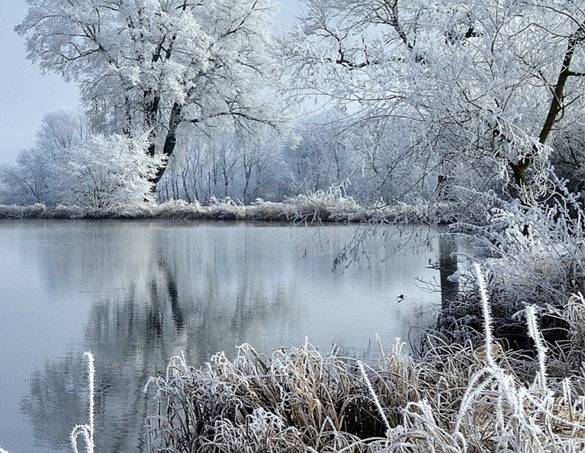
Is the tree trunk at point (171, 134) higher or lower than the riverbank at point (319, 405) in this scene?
higher

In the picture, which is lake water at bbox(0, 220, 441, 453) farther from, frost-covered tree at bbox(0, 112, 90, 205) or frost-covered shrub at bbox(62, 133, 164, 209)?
frost-covered tree at bbox(0, 112, 90, 205)

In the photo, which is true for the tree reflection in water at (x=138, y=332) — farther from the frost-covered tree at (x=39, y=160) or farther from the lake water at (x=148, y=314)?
the frost-covered tree at (x=39, y=160)

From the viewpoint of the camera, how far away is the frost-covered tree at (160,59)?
17.6 metres

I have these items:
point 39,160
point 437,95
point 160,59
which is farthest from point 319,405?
point 39,160

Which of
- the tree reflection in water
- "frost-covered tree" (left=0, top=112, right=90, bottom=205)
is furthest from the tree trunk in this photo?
"frost-covered tree" (left=0, top=112, right=90, bottom=205)

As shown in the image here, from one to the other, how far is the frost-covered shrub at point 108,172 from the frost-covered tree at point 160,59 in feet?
3.04

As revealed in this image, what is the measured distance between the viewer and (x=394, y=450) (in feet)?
5.09

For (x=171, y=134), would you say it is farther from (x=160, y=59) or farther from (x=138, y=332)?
(x=138, y=332)

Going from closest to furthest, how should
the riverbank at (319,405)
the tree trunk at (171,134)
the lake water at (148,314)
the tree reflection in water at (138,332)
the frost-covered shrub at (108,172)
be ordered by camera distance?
the riverbank at (319,405) → the tree reflection in water at (138,332) → the lake water at (148,314) → the frost-covered shrub at (108,172) → the tree trunk at (171,134)

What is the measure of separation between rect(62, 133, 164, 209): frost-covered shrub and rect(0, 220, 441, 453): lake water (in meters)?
7.37

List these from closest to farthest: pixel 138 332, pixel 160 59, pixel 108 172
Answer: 1. pixel 138 332
2. pixel 108 172
3. pixel 160 59

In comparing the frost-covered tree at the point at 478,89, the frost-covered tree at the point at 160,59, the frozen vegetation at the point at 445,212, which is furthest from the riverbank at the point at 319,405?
the frost-covered tree at the point at 160,59

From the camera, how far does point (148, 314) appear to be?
486 centimetres

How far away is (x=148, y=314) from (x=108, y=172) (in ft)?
41.6
